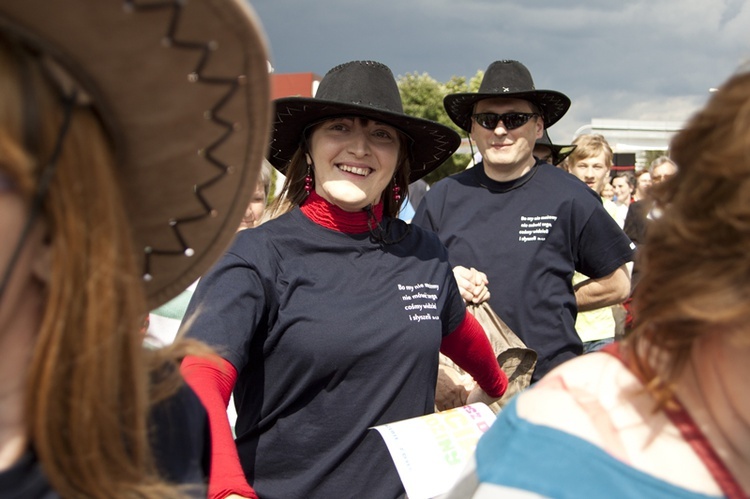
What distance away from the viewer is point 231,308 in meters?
2.07

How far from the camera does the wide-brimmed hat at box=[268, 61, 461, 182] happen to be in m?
2.51

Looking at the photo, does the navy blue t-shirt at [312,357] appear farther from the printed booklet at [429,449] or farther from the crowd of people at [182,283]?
the crowd of people at [182,283]

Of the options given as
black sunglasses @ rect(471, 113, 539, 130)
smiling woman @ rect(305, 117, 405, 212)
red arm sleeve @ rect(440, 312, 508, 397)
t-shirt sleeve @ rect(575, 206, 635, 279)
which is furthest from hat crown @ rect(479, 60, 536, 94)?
red arm sleeve @ rect(440, 312, 508, 397)

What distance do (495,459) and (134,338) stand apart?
1.89ft

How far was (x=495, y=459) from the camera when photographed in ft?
3.89

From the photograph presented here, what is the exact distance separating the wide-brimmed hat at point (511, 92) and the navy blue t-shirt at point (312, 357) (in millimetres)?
2160

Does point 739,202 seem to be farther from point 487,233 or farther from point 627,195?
point 627,195

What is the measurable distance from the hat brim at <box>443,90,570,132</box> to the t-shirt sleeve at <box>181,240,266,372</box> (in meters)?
2.40

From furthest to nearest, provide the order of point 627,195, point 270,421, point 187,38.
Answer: point 627,195 → point 270,421 → point 187,38

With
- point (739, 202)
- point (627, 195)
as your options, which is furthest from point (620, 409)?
point (627, 195)

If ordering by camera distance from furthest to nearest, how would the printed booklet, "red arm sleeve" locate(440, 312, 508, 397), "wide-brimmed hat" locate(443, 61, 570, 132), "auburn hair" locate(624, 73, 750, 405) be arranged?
1. "wide-brimmed hat" locate(443, 61, 570, 132)
2. "red arm sleeve" locate(440, 312, 508, 397)
3. the printed booklet
4. "auburn hair" locate(624, 73, 750, 405)

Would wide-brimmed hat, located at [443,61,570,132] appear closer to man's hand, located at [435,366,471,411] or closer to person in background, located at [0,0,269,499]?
man's hand, located at [435,366,471,411]

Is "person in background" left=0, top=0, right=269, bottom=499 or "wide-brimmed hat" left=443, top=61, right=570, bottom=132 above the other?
"wide-brimmed hat" left=443, top=61, right=570, bottom=132

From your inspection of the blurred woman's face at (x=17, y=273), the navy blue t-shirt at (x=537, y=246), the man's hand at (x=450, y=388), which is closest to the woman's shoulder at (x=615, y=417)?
the blurred woman's face at (x=17, y=273)
